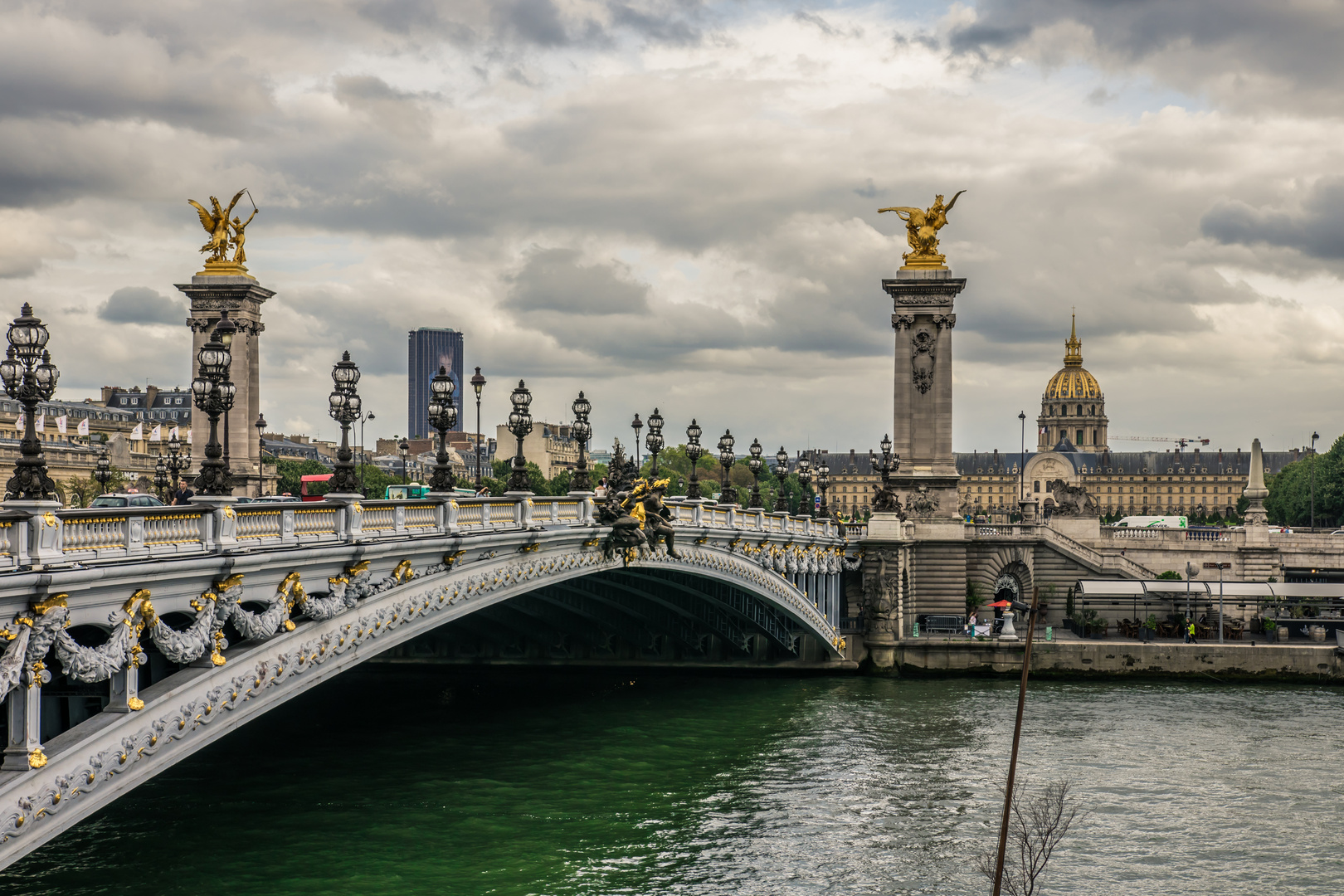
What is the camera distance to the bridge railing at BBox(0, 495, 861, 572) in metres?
15.0

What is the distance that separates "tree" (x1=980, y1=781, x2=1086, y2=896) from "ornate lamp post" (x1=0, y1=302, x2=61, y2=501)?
14460 millimetres

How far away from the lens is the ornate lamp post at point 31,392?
→ 15.8 m

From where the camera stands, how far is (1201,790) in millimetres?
33531

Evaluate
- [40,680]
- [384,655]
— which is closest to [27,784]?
[40,680]

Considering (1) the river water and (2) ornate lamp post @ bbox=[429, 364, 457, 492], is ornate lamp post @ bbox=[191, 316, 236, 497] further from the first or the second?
(1) the river water

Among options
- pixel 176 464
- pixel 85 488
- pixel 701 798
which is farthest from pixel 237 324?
pixel 701 798

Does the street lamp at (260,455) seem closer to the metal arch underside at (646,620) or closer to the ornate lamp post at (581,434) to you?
the metal arch underside at (646,620)

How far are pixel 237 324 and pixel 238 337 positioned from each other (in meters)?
0.83

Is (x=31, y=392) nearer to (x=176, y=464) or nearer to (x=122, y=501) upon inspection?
(x=122, y=501)

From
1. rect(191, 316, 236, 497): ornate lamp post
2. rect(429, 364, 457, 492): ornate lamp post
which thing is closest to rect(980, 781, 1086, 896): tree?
rect(429, 364, 457, 492): ornate lamp post

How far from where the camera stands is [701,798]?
32188 mm

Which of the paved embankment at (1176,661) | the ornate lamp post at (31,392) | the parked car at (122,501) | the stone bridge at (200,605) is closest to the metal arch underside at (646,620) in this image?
the paved embankment at (1176,661)

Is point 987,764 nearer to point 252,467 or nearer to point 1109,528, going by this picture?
point 252,467

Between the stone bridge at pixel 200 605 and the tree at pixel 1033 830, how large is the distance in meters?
10.6
